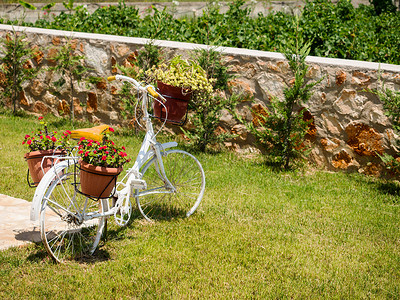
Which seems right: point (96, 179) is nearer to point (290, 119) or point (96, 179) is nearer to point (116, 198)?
point (116, 198)

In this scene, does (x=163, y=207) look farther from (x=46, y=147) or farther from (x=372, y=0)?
(x=372, y=0)

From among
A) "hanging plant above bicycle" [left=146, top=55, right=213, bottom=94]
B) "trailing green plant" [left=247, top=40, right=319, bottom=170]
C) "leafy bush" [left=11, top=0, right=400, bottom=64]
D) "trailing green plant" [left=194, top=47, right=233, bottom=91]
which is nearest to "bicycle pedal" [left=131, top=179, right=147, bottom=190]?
"hanging plant above bicycle" [left=146, top=55, right=213, bottom=94]

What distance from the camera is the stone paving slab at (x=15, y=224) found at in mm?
3953

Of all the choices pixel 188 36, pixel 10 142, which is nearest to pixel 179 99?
pixel 10 142

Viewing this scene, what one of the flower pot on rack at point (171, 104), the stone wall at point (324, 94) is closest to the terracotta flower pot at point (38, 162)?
the flower pot on rack at point (171, 104)

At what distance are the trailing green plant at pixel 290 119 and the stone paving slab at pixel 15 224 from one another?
315 centimetres

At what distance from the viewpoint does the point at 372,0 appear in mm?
14531

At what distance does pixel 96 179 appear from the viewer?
3502mm

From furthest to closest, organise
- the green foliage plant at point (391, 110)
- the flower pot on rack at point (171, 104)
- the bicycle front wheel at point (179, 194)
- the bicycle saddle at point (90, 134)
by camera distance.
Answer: the green foliage plant at point (391, 110), the bicycle front wheel at point (179, 194), the flower pot on rack at point (171, 104), the bicycle saddle at point (90, 134)

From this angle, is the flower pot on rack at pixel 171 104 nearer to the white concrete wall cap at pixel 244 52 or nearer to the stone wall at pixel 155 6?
the white concrete wall cap at pixel 244 52

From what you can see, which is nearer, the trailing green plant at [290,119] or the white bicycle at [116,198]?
the white bicycle at [116,198]

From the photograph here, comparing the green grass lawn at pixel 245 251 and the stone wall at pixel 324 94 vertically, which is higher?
the stone wall at pixel 324 94

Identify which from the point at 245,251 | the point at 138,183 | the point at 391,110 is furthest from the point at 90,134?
the point at 391,110

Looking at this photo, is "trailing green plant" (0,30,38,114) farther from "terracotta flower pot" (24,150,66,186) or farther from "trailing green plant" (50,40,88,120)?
"terracotta flower pot" (24,150,66,186)
